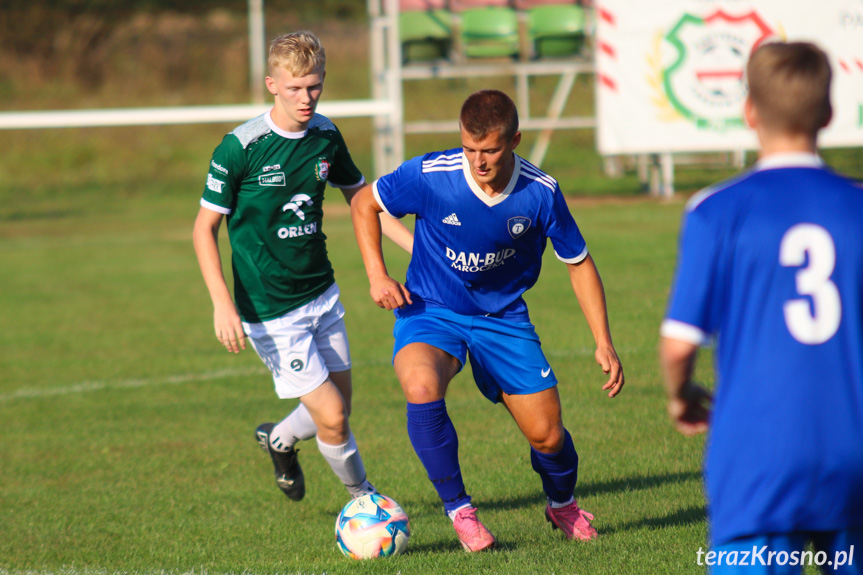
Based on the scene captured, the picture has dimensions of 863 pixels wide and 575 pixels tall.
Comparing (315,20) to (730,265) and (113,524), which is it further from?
(730,265)

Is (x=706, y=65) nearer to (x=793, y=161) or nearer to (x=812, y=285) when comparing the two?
(x=793, y=161)

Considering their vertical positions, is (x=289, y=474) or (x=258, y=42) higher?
(x=258, y=42)

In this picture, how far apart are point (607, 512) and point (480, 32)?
13513 mm

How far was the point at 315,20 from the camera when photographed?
32.6 meters

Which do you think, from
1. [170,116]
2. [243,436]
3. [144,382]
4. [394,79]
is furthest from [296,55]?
[170,116]

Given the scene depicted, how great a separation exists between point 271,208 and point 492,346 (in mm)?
1116

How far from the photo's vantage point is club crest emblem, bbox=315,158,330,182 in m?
4.44

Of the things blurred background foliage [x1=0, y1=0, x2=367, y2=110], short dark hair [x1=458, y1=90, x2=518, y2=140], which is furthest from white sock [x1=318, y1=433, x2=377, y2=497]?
blurred background foliage [x1=0, y1=0, x2=367, y2=110]

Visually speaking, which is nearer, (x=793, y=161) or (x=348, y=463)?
(x=793, y=161)

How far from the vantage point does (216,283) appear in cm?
410

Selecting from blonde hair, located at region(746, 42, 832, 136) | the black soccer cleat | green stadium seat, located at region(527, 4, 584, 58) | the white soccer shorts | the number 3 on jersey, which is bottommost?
the black soccer cleat

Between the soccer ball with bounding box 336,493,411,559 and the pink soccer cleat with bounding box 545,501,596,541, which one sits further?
the pink soccer cleat with bounding box 545,501,596,541

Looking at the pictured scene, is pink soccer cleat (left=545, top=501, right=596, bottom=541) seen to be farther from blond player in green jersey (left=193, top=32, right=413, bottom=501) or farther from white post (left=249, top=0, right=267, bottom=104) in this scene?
white post (left=249, top=0, right=267, bottom=104)

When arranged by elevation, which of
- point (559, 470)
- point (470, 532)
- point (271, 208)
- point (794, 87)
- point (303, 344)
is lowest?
point (470, 532)
